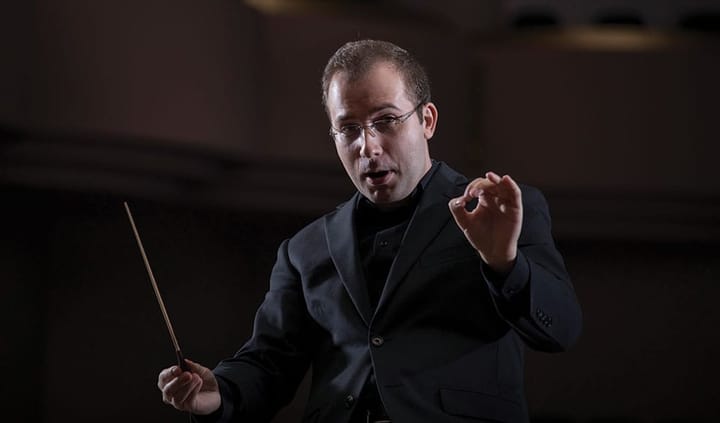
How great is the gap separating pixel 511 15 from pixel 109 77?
203cm

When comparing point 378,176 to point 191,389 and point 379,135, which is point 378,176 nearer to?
point 379,135

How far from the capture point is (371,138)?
1.37 meters

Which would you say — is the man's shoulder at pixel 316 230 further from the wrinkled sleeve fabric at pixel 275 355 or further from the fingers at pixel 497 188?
the fingers at pixel 497 188

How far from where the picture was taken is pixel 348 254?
4.58 feet

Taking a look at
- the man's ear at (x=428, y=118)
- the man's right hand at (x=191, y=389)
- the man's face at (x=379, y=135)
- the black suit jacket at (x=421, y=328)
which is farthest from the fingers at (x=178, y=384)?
the man's ear at (x=428, y=118)

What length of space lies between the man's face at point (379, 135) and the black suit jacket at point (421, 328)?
0.05 meters

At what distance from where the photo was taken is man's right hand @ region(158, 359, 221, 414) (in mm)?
1243

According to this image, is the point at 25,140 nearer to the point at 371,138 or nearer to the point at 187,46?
the point at 187,46

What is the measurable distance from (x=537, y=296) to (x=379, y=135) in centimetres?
33

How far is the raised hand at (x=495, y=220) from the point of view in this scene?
45.4 inches

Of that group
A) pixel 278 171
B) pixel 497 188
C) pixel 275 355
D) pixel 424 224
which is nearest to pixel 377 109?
pixel 424 224

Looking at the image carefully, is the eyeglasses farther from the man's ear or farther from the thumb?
the thumb

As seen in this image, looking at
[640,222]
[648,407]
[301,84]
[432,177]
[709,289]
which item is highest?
[301,84]

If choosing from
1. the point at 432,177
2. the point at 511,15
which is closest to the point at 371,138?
the point at 432,177
